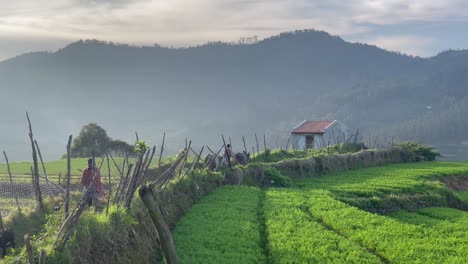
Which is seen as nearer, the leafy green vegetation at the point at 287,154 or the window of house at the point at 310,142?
the leafy green vegetation at the point at 287,154

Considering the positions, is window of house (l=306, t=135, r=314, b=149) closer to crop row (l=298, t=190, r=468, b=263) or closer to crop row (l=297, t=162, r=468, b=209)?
crop row (l=297, t=162, r=468, b=209)

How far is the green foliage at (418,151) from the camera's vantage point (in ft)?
163

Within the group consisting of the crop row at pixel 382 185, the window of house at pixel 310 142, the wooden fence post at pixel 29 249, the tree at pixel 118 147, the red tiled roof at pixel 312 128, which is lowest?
the tree at pixel 118 147

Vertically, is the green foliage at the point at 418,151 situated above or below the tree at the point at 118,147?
above

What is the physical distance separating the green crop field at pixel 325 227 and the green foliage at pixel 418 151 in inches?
779

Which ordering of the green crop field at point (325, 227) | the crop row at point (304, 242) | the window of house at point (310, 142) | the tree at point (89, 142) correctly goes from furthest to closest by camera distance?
the tree at point (89, 142) → the window of house at point (310, 142) → the green crop field at point (325, 227) → the crop row at point (304, 242)

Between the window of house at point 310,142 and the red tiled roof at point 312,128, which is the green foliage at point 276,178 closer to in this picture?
the red tiled roof at point 312,128

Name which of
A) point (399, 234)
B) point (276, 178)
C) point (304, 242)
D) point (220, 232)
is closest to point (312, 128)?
point (276, 178)

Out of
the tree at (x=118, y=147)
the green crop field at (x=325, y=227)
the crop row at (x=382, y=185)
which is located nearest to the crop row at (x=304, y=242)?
the green crop field at (x=325, y=227)

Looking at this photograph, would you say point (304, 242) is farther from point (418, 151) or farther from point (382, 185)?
point (418, 151)

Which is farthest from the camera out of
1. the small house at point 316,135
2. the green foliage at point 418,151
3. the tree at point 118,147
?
the tree at point 118,147

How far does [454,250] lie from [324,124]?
44364 millimetres

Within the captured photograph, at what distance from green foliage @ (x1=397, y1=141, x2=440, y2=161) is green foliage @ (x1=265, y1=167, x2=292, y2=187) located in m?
21.3

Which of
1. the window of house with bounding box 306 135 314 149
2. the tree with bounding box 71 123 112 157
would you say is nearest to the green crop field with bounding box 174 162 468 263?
the window of house with bounding box 306 135 314 149
